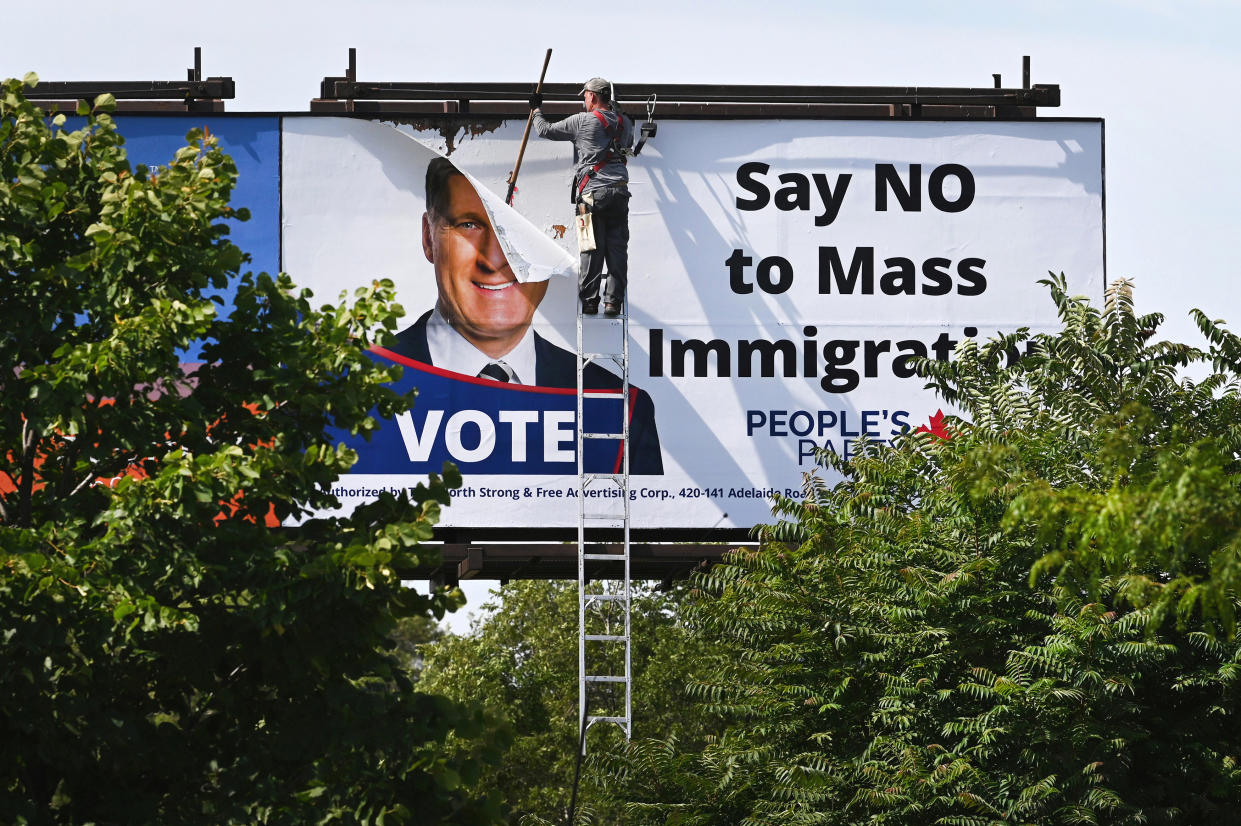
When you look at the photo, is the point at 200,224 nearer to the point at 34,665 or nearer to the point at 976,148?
the point at 34,665

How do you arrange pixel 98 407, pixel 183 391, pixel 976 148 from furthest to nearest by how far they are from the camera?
pixel 976 148 → pixel 183 391 → pixel 98 407

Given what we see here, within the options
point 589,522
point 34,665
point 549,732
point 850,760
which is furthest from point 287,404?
point 549,732

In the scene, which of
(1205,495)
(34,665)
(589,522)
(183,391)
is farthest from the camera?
(589,522)

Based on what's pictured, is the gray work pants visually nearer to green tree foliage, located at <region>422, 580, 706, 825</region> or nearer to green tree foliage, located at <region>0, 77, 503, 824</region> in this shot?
green tree foliage, located at <region>0, 77, 503, 824</region>

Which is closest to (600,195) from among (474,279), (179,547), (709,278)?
(709,278)

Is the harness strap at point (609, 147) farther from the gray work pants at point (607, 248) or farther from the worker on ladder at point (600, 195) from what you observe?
the gray work pants at point (607, 248)

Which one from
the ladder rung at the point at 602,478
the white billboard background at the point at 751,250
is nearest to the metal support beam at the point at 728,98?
the white billboard background at the point at 751,250

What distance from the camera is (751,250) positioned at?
20.1m

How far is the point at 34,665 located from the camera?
Answer: 8914 millimetres

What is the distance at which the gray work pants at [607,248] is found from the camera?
19.6 metres

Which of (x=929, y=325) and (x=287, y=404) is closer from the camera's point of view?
(x=287, y=404)

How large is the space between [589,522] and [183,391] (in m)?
4.78

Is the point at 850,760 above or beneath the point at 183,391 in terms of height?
beneath

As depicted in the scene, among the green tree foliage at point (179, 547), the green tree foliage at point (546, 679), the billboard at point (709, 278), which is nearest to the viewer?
the green tree foliage at point (179, 547)
